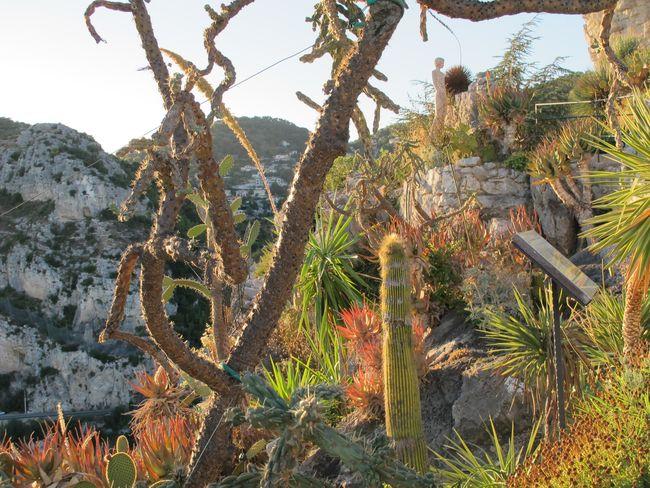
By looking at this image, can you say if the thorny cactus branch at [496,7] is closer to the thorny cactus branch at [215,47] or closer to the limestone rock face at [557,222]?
the thorny cactus branch at [215,47]

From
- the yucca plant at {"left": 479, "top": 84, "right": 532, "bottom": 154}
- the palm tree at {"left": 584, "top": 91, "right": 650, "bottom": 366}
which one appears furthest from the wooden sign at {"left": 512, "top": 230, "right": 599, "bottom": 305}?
the yucca plant at {"left": 479, "top": 84, "right": 532, "bottom": 154}

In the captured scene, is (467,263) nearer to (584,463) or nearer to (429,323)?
Result: (429,323)

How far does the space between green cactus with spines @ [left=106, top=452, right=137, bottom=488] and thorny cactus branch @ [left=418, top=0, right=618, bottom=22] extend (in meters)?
3.21

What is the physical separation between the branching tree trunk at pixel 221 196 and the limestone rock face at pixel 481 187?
867 centimetres

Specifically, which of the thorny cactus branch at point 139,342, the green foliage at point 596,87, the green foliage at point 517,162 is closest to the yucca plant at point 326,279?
the green foliage at point 517,162

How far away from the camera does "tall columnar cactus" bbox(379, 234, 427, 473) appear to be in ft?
13.6

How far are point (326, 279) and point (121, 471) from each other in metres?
4.95

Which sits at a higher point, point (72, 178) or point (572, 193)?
point (72, 178)

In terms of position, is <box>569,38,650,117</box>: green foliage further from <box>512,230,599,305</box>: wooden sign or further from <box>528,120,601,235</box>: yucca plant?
<box>512,230,599,305</box>: wooden sign

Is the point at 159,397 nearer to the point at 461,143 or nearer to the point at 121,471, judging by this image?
the point at 121,471

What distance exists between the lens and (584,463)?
10.6 ft

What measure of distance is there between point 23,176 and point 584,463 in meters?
49.5

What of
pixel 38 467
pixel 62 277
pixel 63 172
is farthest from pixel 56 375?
pixel 38 467

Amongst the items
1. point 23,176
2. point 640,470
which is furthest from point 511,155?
point 23,176
